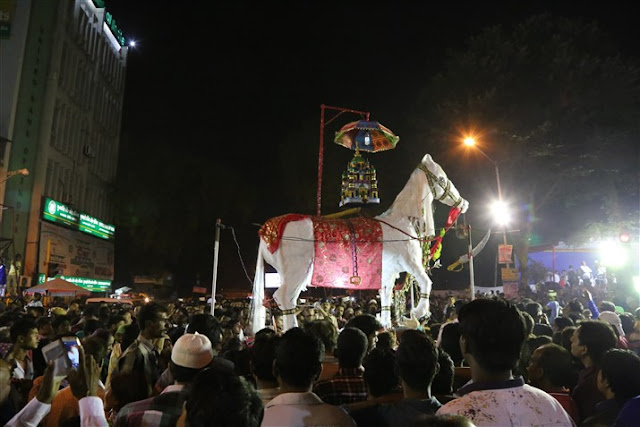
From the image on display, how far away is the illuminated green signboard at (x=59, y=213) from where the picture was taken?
28745 mm

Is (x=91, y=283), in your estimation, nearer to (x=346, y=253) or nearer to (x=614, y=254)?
(x=346, y=253)

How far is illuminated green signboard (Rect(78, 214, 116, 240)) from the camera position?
32438 mm

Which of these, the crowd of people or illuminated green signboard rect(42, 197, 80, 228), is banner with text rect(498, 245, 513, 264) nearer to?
the crowd of people

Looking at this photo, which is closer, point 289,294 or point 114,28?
point 289,294

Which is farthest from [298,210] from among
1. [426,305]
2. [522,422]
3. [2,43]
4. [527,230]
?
[522,422]

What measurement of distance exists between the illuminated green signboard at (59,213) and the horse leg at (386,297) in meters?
24.2

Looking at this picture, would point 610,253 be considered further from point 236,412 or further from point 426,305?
point 236,412

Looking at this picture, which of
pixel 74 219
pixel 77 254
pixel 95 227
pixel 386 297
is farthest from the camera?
pixel 95 227

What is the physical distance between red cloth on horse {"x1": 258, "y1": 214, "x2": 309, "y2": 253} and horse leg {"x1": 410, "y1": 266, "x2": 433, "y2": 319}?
263cm

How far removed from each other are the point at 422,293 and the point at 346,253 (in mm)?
1727

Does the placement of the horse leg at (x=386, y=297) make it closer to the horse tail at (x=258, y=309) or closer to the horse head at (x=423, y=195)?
the horse head at (x=423, y=195)

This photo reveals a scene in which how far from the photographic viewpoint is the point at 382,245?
1060cm

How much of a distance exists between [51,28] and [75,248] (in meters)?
13.4

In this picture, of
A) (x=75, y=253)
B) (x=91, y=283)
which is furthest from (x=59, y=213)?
(x=91, y=283)
